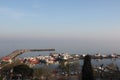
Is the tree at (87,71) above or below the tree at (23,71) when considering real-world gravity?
above

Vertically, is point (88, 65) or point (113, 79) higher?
point (88, 65)

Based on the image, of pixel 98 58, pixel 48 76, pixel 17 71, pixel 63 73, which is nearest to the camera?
pixel 17 71

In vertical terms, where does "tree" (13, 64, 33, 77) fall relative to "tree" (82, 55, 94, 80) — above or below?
below

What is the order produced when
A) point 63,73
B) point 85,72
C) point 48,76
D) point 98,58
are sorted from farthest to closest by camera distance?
point 98,58 → point 63,73 → point 48,76 → point 85,72

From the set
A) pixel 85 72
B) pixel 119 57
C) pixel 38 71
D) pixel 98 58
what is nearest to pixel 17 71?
pixel 38 71

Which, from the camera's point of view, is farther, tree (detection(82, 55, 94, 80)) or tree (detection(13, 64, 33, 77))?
tree (detection(13, 64, 33, 77))

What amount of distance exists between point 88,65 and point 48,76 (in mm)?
20492

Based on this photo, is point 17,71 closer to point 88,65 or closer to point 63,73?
point 63,73

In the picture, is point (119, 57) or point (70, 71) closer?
point (70, 71)

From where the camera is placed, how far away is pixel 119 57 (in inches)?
5162

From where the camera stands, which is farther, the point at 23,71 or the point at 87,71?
the point at 23,71

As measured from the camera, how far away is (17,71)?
41.6m

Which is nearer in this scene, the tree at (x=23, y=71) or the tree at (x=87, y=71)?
the tree at (x=87, y=71)

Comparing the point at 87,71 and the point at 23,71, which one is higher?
the point at 87,71
